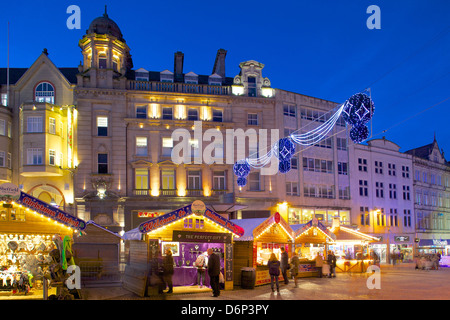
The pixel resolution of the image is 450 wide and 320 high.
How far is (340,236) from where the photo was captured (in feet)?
105

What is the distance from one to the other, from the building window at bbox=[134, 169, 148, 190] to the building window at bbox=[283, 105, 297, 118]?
45.9 ft

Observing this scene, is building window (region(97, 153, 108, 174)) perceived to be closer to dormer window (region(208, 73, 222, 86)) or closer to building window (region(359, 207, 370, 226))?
dormer window (region(208, 73, 222, 86))

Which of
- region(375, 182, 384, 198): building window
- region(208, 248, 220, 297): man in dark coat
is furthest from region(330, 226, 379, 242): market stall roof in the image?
region(375, 182, 384, 198): building window

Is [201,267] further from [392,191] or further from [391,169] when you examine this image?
[391,169]

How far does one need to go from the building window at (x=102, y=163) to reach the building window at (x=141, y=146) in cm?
263

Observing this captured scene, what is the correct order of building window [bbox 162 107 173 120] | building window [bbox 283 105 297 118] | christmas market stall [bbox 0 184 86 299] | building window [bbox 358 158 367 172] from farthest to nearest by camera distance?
building window [bbox 358 158 367 172] → building window [bbox 283 105 297 118] → building window [bbox 162 107 173 120] → christmas market stall [bbox 0 184 86 299]

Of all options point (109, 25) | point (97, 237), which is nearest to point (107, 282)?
point (97, 237)

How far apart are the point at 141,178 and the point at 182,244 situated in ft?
62.6

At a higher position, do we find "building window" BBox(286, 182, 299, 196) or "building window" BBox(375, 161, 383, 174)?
"building window" BBox(375, 161, 383, 174)

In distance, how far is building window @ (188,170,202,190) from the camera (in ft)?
131

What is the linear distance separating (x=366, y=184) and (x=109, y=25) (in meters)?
Answer: 29.9

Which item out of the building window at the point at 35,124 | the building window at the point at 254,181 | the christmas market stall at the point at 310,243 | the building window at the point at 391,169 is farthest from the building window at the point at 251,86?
the building window at the point at 391,169

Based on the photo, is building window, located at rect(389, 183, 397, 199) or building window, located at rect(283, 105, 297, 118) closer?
building window, located at rect(283, 105, 297, 118)

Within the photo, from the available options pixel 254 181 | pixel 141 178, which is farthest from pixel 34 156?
pixel 254 181
